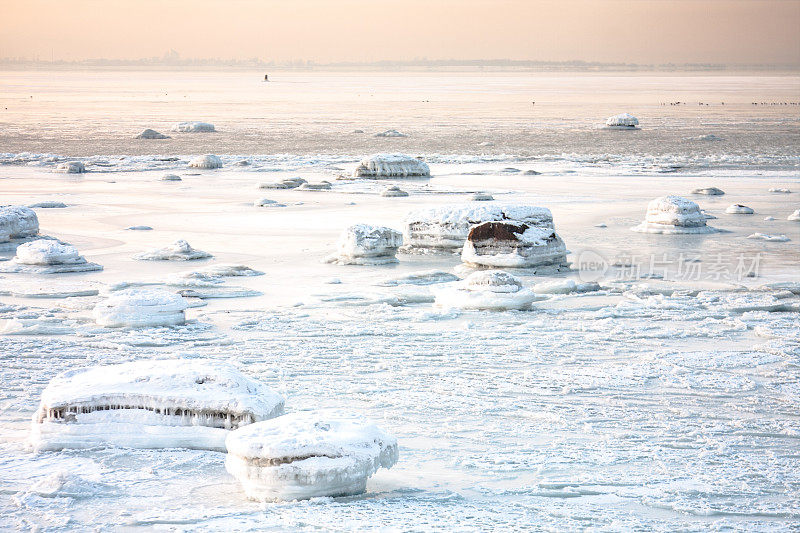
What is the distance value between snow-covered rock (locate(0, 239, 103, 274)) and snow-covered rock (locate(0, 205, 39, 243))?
150 centimetres

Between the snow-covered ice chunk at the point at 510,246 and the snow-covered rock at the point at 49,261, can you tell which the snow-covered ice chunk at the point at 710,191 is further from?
the snow-covered rock at the point at 49,261

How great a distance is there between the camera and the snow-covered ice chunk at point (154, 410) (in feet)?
14.0

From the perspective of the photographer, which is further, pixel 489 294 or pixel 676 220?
pixel 676 220

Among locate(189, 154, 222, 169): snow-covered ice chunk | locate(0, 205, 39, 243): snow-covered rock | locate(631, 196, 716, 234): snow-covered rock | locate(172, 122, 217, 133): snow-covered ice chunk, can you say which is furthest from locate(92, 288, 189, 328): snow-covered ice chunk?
locate(172, 122, 217, 133): snow-covered ice chunk

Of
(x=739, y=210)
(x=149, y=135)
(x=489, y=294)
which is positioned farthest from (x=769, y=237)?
(x=149, y=135)

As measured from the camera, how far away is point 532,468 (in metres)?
4.02

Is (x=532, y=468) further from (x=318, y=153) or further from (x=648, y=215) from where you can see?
(x=318, y=153)

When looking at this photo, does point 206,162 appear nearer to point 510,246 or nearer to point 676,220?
point 676,220

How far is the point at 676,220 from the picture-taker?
10664mm

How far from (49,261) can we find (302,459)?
5806 millimetres

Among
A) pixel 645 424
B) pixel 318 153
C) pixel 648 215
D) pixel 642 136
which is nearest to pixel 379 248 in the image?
pixel 648 215

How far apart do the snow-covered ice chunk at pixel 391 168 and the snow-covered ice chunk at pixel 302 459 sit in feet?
43.5

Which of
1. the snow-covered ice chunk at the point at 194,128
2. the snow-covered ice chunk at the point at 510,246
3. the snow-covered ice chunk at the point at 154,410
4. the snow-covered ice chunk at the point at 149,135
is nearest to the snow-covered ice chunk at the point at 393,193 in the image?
the snow-covered ice chunk at the point at 510,246

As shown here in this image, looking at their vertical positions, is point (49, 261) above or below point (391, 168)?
below
